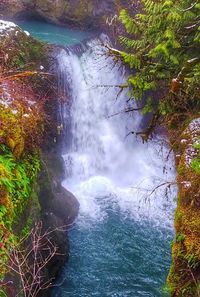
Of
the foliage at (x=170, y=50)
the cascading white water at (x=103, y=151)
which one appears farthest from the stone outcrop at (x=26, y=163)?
the foliage at (x=170, y=50)

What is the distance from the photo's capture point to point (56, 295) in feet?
30.3

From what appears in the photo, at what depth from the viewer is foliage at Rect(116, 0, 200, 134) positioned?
7468 mm

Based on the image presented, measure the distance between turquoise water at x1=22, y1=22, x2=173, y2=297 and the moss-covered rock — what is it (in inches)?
150

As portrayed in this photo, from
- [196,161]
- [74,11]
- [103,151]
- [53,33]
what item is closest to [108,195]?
[103,151]

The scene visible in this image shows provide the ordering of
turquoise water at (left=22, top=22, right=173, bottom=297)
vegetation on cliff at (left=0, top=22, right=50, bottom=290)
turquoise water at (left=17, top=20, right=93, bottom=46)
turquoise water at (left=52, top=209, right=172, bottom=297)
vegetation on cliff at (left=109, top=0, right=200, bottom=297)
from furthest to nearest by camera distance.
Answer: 1. turquoise water at (left=17, top=20, right=93, bottom=46)
2. turquoise water at (left=22, top=22, right=173, bottom=297)
3. turquoise water at (left=52, top=209, right=172, bottom=297)
4. vegetation on cliff at (left=0, top=22, right=50, bottom=290)
5. vegetation on cliff at (left=109, top=0, right=200, bottom=297)

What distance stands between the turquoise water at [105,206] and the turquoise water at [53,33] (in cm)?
4

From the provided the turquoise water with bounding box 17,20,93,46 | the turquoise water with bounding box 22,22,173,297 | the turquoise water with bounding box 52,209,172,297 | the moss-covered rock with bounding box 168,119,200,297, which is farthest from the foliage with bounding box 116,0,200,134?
the turquoise water with bounding box 17,20,93,46

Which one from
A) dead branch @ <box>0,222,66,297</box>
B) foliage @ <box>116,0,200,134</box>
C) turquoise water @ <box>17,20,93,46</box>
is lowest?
dead branch @ <box>0,222,66,297</box>

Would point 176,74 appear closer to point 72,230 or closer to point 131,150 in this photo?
point 72,230

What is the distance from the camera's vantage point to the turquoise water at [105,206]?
9.85 meters

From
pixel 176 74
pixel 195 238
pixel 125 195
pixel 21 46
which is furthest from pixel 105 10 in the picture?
pixel 195 238

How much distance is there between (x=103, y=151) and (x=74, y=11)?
8.31 meters

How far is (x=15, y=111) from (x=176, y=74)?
3564mm

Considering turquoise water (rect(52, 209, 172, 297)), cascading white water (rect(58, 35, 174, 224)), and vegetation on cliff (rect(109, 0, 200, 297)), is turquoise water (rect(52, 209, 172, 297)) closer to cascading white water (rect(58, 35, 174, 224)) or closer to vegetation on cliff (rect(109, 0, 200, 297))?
cascading white water (rect(58, 35, 174, 224))
